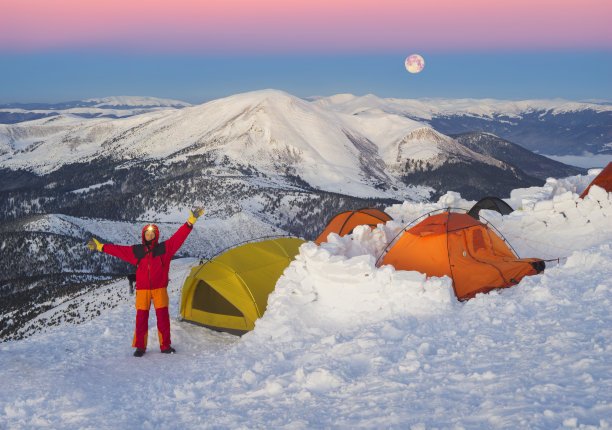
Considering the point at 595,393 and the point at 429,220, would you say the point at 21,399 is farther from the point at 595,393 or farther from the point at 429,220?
the point at 429,220

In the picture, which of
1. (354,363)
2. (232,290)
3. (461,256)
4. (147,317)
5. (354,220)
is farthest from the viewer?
(354,220)

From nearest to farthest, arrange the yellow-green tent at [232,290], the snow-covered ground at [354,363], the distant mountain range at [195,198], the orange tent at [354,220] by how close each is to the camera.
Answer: the snow-covered ground at [354,363] → the yellow-green tent at [232,290] → the orange tent at [354,220] → the distant mountain range at [195,198]

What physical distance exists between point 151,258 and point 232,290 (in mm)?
3367

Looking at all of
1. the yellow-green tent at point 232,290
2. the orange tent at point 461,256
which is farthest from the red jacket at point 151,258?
the orange tent at point 461,256

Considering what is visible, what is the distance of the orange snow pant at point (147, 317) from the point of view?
11.8m

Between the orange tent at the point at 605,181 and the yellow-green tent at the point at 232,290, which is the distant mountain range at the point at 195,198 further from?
the orange tent at the point at 605,181

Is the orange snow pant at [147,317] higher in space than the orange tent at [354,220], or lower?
lower

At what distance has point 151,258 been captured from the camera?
11680mm

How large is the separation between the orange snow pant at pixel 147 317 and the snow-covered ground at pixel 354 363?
50 cm

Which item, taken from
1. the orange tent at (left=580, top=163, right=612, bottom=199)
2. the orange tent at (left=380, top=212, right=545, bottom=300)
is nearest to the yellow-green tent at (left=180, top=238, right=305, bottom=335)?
the orange tent at (left=380, top=212, right=545, bottom=300)

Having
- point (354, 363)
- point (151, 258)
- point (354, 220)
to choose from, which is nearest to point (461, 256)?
point (354, 363)

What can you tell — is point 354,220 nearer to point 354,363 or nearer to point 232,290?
point 232,290

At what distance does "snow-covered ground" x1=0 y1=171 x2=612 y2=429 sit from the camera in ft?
23.1

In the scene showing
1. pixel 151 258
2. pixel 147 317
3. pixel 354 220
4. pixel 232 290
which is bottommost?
pixel 147 317
